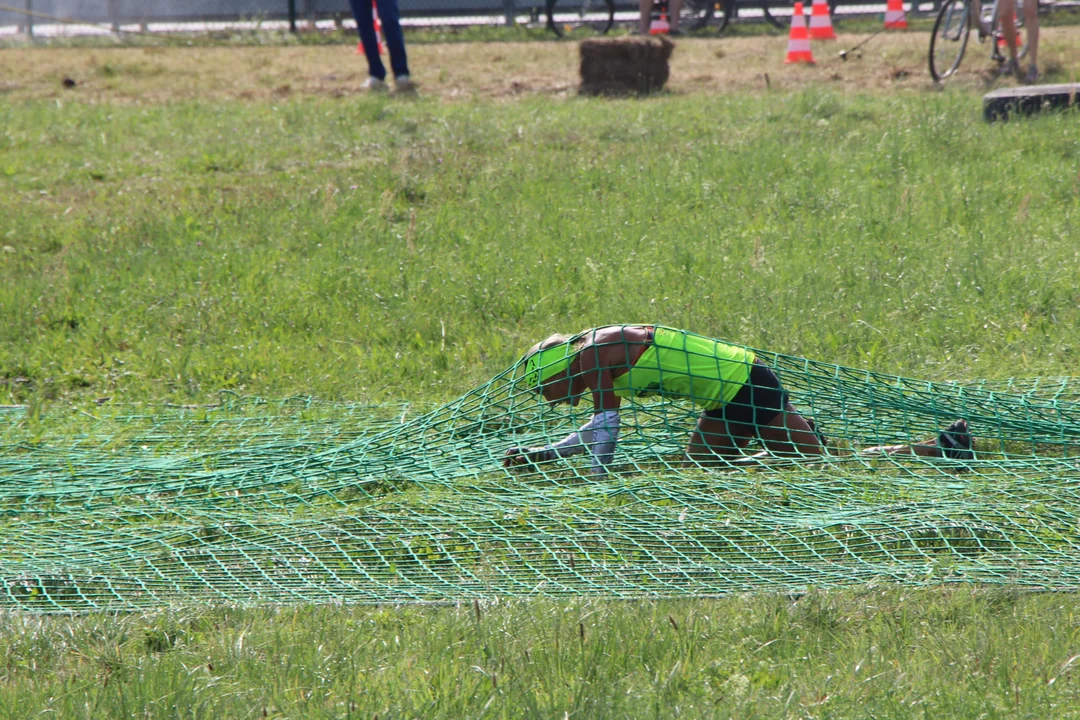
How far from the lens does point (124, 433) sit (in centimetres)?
524

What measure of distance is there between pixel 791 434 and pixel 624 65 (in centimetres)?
746

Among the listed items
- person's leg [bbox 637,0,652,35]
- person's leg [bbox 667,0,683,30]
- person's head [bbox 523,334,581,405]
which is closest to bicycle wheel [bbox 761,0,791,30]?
person's leg [bbox 667,0,683,30]

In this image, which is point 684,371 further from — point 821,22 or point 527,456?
point 821,22

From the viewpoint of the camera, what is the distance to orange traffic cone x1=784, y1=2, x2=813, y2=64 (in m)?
12.9

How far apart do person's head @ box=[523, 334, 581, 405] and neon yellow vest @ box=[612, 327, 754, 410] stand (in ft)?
0.62

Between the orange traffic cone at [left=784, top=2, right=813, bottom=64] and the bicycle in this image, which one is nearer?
the bicycle

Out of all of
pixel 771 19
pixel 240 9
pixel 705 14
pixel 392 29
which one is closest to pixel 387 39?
pixel 392 29

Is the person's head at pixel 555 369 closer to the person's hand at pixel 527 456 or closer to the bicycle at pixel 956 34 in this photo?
the person's hand at pixel 527 456

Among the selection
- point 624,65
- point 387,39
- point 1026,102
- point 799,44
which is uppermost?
point 387,39

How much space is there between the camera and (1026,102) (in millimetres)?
8961

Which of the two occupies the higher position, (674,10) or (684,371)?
(674,10)

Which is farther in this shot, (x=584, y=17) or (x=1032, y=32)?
(x=584, y=17)

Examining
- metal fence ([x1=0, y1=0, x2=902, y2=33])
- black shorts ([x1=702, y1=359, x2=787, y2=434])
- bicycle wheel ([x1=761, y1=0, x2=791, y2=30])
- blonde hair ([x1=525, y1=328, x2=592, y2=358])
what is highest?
metal fence ([x1=0, y1=0, x2=902, y2=33])

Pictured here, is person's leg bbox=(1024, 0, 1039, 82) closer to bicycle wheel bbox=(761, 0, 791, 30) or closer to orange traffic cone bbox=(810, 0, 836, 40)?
orange traffic cone bbox=(810, 0, 836, 40)
